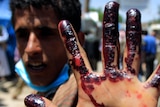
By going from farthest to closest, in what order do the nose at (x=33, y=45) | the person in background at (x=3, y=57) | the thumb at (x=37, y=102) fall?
the person in background at (x=3, y=57) → the nose at (x=33, y=45) → the thumb at (x=37, y=102)

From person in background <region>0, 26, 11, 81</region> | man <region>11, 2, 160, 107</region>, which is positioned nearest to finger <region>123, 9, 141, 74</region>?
man <region>11, 2, 160, 107</region>

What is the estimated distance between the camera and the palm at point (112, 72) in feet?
4.50

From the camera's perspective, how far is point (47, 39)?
1878 millimetres

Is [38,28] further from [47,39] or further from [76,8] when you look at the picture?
[76,8]

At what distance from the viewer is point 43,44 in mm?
1842

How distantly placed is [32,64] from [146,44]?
22.7ft

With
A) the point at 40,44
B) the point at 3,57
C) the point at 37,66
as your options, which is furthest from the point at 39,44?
the point at 3,57

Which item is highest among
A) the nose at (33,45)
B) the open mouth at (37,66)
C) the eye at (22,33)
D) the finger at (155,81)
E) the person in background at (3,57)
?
the eye at (22,33)

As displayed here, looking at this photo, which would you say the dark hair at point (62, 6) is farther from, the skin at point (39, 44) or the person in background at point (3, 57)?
the person in background at point (3, 57)

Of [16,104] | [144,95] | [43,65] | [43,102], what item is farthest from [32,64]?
[16,104]

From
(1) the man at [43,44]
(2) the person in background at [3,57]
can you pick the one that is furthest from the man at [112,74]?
(2) the person in background at [3,57]

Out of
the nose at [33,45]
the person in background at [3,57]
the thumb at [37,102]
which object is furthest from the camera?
the person in background at [3,57]

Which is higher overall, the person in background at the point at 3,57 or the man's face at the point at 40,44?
the man's face at the point at 40,44

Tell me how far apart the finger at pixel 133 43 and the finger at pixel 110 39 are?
4cm
